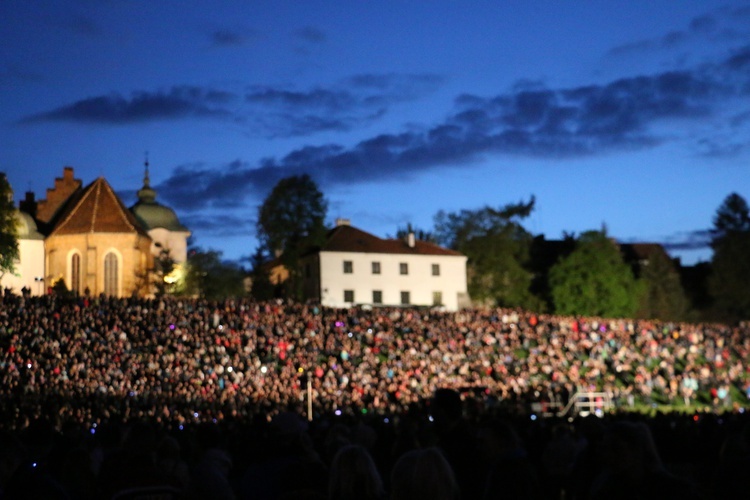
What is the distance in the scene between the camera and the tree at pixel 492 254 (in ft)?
248

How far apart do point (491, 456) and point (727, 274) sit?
8389 centimetres

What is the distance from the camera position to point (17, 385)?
30.5 meters

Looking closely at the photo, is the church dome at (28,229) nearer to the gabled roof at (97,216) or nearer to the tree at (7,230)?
the gabled roof at (97,216)

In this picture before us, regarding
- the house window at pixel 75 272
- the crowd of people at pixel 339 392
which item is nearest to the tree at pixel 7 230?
the house window at pixel 75 272

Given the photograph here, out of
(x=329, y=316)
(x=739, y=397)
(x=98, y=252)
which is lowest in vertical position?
(x=739, y=397)

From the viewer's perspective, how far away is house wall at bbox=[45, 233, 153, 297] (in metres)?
63.2

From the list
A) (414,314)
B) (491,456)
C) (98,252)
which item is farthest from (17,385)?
(98,252)

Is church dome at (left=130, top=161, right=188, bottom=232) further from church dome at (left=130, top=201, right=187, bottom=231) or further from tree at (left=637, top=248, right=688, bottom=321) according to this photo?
tree at (left=637, top=248, right=688, bottom=321)

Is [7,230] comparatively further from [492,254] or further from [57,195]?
[492,254]

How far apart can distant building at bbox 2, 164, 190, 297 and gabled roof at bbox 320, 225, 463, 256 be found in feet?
38.1

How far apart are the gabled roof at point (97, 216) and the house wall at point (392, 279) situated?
12.8m

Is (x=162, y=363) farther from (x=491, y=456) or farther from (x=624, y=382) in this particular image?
(x=491, y=456)

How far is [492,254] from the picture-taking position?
7650cm

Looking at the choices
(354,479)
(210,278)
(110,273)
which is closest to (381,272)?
(210,278)
